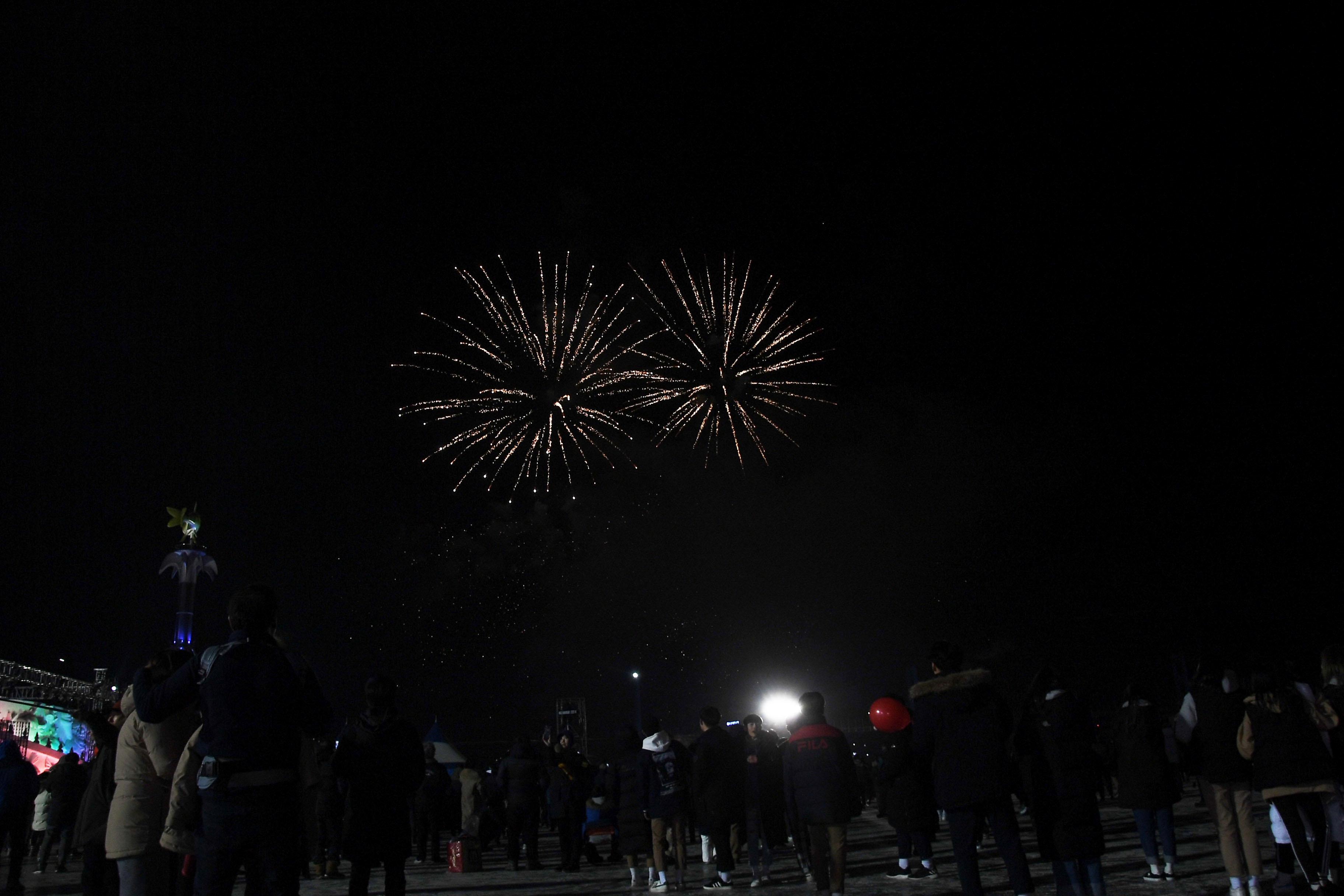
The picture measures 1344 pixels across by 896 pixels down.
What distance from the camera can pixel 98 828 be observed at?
7.03 metres

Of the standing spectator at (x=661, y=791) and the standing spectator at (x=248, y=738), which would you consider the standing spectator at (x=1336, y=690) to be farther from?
the standing spectator at (x=248, y=738)

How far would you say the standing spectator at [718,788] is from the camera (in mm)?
10031

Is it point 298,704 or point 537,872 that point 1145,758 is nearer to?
point 298,704

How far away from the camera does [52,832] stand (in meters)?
14.6

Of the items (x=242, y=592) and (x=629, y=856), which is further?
(x=629, y=856)

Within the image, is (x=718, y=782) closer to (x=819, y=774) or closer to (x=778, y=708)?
(x=819, y=774)

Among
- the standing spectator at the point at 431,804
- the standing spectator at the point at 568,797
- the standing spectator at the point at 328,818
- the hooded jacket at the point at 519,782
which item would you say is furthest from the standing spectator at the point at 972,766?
the standing spectator at the point at 431,804

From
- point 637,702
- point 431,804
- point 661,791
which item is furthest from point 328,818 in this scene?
point 637,702

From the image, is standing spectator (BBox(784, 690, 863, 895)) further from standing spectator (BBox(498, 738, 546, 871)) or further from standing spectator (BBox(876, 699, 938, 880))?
standing spectator (BBox(498, 738, 546, 871))

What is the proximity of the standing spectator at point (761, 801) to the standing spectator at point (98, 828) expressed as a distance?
5.84 meters

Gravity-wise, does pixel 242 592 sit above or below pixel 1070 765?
above

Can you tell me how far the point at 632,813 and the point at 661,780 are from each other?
1045 mm

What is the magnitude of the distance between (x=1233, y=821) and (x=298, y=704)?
6763mm

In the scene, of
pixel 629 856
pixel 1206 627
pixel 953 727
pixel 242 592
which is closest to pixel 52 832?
pixel 629 856
